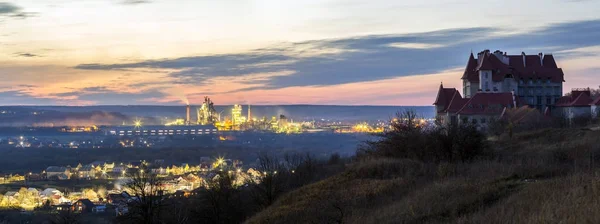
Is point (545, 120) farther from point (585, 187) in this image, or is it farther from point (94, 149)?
point (94, 149)

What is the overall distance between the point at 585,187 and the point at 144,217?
17576mm

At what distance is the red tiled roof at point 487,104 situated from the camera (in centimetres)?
6206

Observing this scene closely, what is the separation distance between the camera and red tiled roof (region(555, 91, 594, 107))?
194 ft

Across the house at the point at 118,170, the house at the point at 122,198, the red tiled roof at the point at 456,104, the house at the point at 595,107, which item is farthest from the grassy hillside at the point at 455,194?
the house at the point at 118,170

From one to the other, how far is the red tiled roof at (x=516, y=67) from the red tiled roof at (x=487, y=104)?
3.02m

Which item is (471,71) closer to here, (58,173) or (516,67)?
(516,67)

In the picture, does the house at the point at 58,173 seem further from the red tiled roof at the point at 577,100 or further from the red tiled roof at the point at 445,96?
the red tiled roof at the point at 577,100

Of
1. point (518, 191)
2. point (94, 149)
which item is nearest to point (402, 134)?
point (518, 191)

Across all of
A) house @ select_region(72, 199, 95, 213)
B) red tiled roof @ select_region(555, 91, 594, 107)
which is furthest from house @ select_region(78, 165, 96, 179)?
red tiled roof @ select_region(555, 91, 594, 107)

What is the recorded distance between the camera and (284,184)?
38.5 meters

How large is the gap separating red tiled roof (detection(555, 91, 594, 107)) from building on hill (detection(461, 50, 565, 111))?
240cm

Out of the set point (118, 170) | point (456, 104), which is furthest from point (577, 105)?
point (118, 170)

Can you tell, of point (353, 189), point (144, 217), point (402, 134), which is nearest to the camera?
point (353, 189)

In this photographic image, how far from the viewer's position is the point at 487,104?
205 feet
